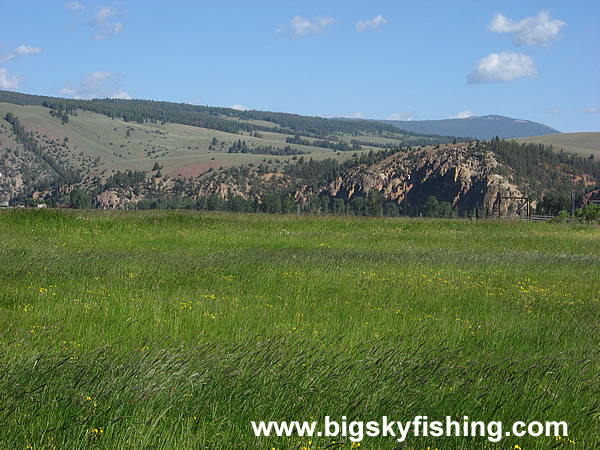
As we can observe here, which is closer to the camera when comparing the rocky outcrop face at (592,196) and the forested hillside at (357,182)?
the rocky outcrop face at (592,196)

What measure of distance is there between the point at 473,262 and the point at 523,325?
8900 millimetres

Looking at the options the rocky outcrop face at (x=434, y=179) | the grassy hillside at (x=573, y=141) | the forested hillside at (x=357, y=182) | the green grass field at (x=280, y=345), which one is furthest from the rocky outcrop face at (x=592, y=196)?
the green grass field at (x=280, y=345)

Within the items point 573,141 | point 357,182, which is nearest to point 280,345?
point 357,182

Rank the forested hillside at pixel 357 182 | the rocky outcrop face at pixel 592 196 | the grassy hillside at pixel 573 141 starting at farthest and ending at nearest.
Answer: the grassy hillside at pixel 573 141 < the forested hillside at pixel 357 182 < the rocky outcrop face at pixel 592 196

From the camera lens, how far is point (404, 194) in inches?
5566

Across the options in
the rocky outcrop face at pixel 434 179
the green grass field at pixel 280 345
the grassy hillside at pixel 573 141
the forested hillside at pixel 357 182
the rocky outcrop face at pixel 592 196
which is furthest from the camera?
the grassy hillside at pixel 573 141

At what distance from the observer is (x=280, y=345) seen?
22.8 ft

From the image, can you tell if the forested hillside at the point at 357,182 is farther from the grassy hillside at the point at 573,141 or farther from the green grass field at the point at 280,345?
the green grass field at the point at 280,345

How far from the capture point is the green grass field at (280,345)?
16.5 feet

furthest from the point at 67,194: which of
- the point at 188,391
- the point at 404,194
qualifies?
the point at 188,391

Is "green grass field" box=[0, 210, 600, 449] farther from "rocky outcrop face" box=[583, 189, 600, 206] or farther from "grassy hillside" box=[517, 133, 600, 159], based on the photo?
"grassy hillside" box=[517, 133, 600, 159]

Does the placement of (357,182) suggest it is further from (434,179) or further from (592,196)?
(592,196)

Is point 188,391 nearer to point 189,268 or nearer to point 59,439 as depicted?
point 59,439

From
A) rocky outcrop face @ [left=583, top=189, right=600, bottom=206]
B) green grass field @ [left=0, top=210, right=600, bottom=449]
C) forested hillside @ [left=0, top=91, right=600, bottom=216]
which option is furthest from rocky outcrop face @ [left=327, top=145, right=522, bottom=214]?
green grass field @ [left=0, top=210, right=600, bottom=449]
